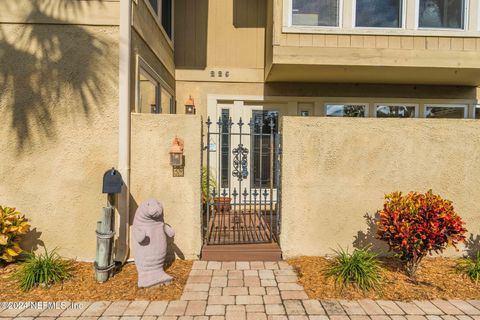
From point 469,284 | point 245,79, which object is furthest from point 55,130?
point 469,284

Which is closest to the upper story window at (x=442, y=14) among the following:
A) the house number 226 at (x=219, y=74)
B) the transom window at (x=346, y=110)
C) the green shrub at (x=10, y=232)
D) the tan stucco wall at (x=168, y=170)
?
the transom window at (x=346, y=110)

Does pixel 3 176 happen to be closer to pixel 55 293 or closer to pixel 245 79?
pixel 55 293

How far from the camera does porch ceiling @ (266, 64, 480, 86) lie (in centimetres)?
529

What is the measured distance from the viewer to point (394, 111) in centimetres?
666

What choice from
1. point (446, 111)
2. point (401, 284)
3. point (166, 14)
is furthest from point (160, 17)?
point (446, 111)

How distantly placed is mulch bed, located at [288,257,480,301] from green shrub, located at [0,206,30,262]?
360 cm

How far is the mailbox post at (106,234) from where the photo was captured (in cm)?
350

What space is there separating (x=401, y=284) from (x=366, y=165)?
1588 millimetres

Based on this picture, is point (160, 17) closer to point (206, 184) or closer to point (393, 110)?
point (206, 184)

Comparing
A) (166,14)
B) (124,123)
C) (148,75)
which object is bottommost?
(124,123)

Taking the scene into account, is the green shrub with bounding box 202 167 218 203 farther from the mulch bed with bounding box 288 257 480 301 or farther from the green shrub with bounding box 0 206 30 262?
the green shrub with bounding box 0 206 30 262

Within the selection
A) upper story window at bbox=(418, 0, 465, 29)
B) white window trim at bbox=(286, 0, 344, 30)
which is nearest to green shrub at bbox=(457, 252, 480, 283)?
upper story window at bbox=(418, 0, 465, 29)

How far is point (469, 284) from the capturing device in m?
3.52

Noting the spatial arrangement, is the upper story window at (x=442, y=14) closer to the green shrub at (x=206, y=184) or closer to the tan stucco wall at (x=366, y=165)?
the tan stucco wall at (x=366, y=165)
